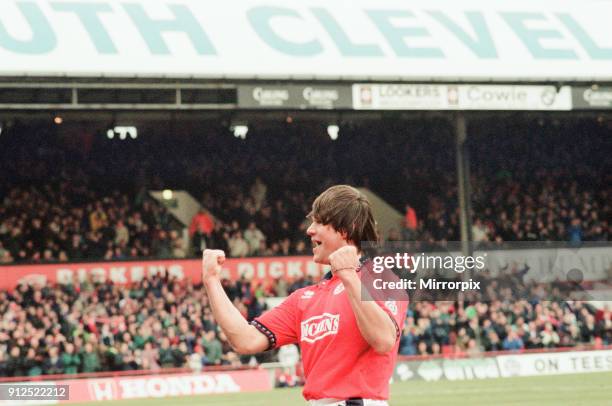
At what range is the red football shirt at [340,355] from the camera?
446 cm

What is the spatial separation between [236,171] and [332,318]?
1108 inches

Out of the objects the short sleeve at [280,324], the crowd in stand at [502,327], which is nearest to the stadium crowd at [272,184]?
the crowd in stand at [502,327]

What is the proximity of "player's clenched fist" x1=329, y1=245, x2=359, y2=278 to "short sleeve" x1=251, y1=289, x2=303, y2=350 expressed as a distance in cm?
85

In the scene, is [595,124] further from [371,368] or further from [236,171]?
[371,368]

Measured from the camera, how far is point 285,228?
1238 inches

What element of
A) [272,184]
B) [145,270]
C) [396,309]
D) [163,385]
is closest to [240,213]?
[272,184]

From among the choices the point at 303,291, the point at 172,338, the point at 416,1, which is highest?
the point at 416,1

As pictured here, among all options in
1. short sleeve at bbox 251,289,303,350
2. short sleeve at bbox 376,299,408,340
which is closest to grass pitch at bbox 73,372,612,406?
short sleeve at bbox 251,289,303,350

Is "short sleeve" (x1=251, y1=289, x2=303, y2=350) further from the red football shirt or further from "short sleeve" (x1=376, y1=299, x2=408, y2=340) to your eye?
"short sleeve" (x1=376, y1=299, x2=408, y2=340)

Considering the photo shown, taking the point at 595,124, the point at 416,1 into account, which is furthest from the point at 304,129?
the point at 595,124

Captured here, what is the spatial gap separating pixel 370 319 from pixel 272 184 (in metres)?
28.7

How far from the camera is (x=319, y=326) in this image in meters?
4.56

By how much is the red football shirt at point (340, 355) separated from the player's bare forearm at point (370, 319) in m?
0.15

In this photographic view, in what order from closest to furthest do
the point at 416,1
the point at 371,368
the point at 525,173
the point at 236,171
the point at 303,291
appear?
the point at 371,368, the point at 303,291, the point at 416,1, the point at 236,171, the point at 525,173
